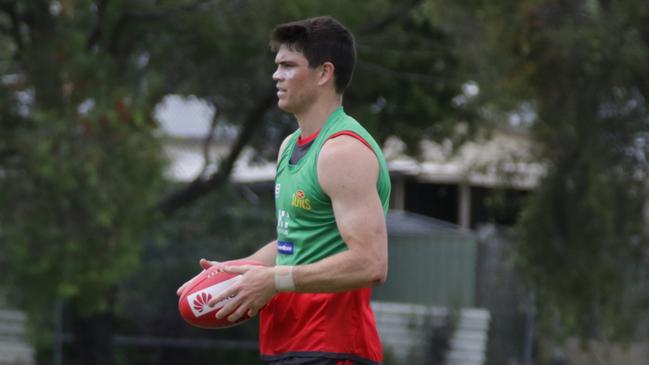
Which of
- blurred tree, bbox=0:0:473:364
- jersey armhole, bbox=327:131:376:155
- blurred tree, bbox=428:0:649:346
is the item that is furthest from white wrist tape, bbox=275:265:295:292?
blurred tree, bbox=428:0:649:346

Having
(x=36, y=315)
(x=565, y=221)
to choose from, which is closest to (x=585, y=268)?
(x=565, y=221)

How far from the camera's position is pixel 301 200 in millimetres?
4059

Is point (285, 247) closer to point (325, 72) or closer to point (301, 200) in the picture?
point (301, 200)

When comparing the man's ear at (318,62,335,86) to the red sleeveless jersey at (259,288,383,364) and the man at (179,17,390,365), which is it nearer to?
the man at (179,17,390,365)

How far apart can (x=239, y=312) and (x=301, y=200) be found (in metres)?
0.48

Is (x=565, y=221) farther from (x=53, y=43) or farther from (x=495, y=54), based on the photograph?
(x=53, y=43)

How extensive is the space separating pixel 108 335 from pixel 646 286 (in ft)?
21.2

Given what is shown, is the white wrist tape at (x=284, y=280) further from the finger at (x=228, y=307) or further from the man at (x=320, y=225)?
the finger at (x=228, y=307)

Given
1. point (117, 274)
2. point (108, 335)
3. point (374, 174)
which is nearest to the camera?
point (374, 174)

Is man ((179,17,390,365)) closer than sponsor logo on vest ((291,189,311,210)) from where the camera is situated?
Yes

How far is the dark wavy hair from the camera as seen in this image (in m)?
4.11

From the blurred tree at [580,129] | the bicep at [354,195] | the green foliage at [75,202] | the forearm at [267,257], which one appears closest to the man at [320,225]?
the bicep at [354,195]

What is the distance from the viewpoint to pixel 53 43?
10.7 metres

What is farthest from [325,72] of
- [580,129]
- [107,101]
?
[580,129]
